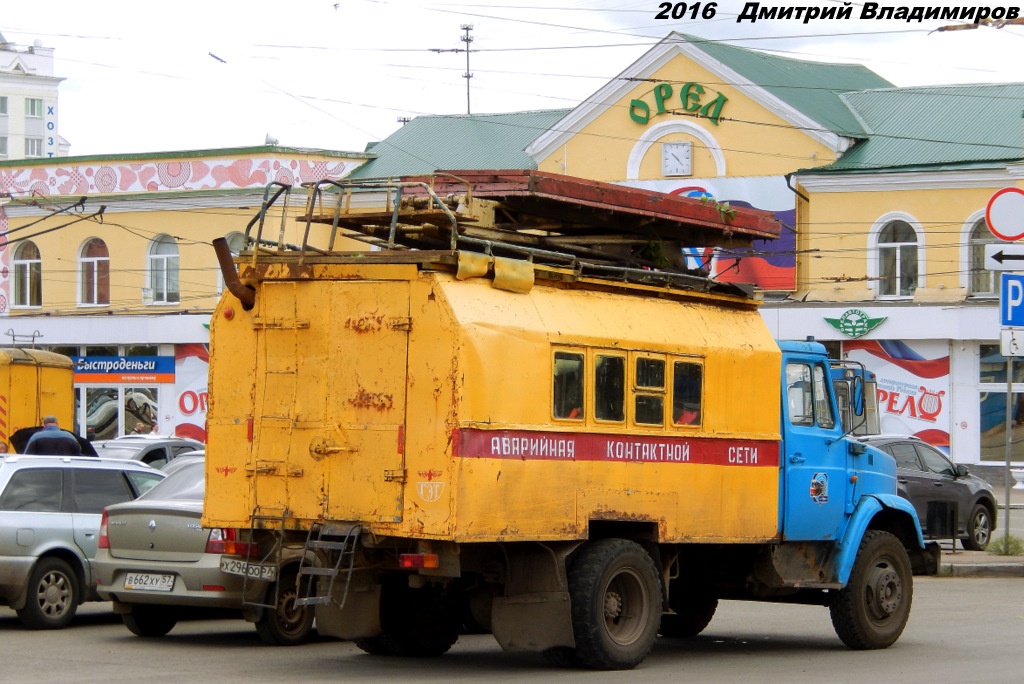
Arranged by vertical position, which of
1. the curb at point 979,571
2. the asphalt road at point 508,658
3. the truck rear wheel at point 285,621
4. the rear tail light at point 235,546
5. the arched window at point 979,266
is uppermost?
the arched window at point 979,266

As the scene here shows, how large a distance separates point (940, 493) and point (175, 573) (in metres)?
12.8

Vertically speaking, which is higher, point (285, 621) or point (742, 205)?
point (742, 205)

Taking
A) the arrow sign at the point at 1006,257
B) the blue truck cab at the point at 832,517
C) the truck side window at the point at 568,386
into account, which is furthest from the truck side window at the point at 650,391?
the arrow sign at the point at 1006,257

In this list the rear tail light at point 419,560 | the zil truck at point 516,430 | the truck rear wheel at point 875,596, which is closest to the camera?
the rear tail light at point 419,560

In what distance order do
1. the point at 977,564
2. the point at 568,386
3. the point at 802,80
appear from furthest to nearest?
the point at 802,80 < the point at 977,564 < the point at 568,386

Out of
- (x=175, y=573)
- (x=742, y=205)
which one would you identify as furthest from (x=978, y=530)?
(x=742, y=205)

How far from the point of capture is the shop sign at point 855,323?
122 feet

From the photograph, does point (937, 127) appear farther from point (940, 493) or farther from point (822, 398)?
point (822, 398)

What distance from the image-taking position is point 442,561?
9688mm

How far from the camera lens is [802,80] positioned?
4238 centimetres

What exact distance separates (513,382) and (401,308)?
0.89 meters

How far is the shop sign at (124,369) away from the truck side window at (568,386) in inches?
1396

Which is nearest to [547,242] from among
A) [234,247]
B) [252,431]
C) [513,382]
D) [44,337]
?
[513,382]

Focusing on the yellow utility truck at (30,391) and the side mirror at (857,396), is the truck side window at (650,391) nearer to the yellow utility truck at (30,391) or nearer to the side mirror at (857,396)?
the side mirror at (857,396)
